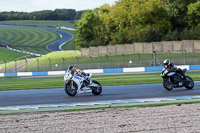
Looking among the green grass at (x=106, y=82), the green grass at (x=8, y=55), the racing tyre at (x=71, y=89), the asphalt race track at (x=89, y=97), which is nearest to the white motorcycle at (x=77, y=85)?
the racing tyre at (x=71, y=89)

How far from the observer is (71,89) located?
16.5 m

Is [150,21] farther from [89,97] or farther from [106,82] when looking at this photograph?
[89,97]

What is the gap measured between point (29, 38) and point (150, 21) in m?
67.3

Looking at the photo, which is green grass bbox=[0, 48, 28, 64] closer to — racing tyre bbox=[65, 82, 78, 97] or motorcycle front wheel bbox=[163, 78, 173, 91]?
racing tyre bbox=[65, 82, 78, 97]

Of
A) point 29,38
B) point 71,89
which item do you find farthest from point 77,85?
point 29,38

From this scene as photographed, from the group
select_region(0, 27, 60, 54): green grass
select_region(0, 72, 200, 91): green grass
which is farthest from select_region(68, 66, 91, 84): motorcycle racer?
select_region(0, 27, 60, 54): green grass

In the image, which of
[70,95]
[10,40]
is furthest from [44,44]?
[70,95]

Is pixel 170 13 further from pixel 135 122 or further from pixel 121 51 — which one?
pixel 135 122

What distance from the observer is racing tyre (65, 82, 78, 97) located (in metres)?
16.4

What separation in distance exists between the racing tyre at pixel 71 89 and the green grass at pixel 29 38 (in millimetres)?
93547

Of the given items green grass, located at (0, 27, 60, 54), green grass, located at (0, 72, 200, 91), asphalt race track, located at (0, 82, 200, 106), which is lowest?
green grass, located at (0, 72, 200, 91)

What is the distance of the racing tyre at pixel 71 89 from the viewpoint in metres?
16.4

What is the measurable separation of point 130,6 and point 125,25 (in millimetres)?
Result: 4337

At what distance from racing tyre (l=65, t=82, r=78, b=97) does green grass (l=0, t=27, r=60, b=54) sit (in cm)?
9355
